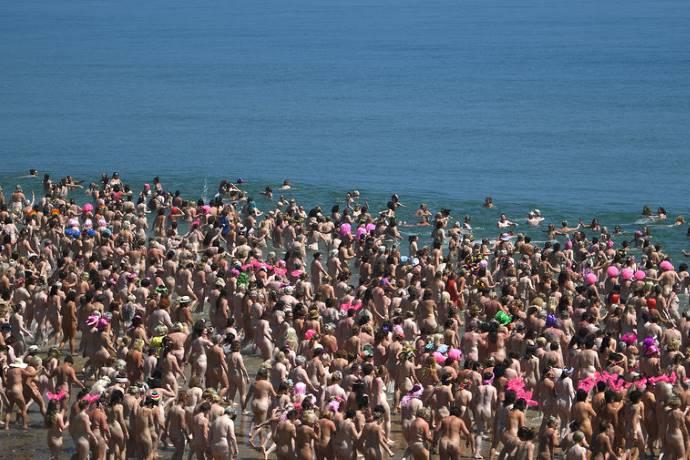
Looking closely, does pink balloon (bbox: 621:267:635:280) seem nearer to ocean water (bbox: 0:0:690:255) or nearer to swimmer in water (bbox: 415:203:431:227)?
swimmer in water (bbox: 415:203:431:227)

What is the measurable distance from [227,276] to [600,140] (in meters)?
56.1

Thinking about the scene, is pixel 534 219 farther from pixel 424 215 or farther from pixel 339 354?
pixel 339 354

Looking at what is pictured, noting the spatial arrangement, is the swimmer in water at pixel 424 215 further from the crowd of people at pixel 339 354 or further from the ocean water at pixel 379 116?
the crowd of people at pixel 339 354

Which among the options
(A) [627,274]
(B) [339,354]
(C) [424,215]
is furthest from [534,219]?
(B) [339,354]

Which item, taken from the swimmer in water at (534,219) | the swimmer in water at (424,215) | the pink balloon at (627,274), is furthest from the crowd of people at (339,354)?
the swimmer in water at (534,219)

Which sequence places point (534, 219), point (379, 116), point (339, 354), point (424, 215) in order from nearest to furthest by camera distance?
point (339, 354) → point (424, 215) → point (534, 219) → point (379, 116)

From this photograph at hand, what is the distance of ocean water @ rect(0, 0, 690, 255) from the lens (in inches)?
2525

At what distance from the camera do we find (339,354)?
70.5ft

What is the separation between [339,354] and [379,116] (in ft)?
234

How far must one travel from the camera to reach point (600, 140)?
79938mm

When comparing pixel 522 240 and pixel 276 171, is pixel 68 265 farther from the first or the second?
pixel 276 171

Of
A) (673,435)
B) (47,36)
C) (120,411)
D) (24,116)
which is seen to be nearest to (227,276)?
(120,411)

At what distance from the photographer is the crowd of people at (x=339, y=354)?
60.0 feet

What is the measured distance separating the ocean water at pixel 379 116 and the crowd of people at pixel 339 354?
19525mm
